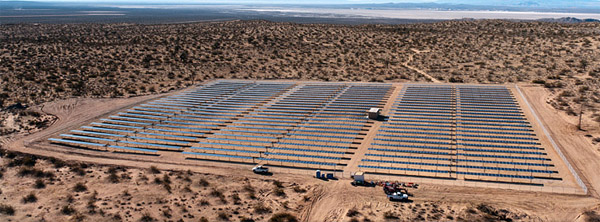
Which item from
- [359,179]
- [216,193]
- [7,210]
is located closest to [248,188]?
[216,193]

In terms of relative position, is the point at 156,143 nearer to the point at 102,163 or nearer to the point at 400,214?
the point at 102,163

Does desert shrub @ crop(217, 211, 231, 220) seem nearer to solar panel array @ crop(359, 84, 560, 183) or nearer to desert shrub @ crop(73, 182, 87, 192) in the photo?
desert shrub @ crop(73, 182, 87, 192)

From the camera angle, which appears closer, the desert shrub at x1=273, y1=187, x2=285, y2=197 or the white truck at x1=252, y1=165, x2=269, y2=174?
the desert shrub at x1=273, y1=187, x2=285, y2=197

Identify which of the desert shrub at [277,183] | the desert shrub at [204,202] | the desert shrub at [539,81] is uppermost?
the desert shrub at [539,81]

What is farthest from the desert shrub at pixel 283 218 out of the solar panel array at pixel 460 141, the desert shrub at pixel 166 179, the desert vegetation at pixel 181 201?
the desert shrub at pixel 166 179

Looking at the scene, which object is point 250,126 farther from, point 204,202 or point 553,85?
point 553,85

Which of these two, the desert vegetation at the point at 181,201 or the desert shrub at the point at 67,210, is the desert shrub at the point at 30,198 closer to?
the desert vegetation at the point at 181,201

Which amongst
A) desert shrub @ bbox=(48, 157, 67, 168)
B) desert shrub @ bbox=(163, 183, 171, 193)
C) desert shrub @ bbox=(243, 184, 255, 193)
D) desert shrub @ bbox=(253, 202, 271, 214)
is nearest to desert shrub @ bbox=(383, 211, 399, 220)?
desert shrub @ bbox=(253, 202, 271, 214)
